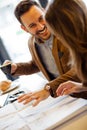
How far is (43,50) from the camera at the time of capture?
1.60m

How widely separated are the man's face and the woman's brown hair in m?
0.59

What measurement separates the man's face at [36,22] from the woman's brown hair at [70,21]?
1.94ft

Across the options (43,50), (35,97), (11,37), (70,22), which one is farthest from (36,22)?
(11,37)

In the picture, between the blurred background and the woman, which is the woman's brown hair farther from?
the blurred background

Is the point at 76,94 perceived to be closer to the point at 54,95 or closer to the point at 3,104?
the point at 54,95

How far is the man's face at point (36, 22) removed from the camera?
1395 mm

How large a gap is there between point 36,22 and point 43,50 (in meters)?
0.25

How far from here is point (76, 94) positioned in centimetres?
110

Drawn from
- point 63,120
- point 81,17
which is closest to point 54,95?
point 63,120

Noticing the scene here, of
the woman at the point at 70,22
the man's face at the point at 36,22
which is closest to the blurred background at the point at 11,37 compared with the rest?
the man's face at the point at 36,22

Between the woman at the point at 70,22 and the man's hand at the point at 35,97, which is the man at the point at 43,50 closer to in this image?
Answer: the man's hand at the point at 35,97

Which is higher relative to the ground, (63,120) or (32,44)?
(32,44)

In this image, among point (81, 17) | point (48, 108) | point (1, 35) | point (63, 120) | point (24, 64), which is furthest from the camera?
point (1, 35)

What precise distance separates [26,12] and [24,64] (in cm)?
48
